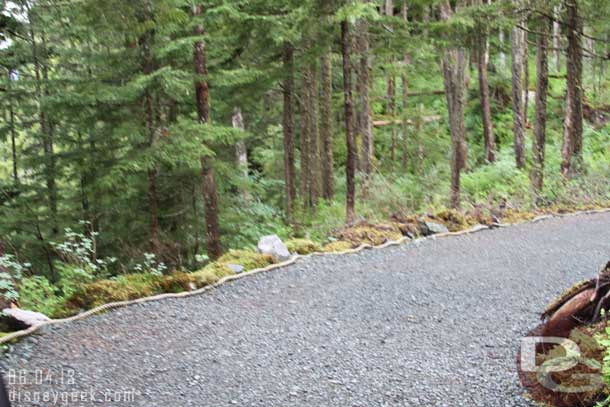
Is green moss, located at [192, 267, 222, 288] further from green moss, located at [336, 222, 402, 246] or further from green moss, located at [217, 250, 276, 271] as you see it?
green moss, located at [336, 222, 402, 246]

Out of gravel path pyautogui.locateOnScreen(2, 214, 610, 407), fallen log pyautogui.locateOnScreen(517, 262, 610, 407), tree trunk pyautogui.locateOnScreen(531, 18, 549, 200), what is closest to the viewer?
fallen log pyautogui.locateOnScreen(517, 262, 610, 407)

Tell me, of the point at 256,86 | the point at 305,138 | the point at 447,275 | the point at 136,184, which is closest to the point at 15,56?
the point at 136,184

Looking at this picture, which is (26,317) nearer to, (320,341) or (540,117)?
(320,341)

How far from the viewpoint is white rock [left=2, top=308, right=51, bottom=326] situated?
17.4 ft

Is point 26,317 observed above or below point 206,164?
below

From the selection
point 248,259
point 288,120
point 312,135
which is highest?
point 288,120

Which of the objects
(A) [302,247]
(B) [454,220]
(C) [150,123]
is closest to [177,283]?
(A) [302,247]

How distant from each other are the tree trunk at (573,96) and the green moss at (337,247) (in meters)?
8.11

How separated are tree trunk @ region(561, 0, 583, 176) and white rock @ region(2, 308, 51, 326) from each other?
13012 mm

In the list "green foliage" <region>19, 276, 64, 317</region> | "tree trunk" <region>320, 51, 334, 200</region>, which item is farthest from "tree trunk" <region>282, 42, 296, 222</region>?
"green foliage" <region>19, 276, 64, 317</region>

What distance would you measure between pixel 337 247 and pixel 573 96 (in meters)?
8.76

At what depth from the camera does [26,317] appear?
5.44 meters

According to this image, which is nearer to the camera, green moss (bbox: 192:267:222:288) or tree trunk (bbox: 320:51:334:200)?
green moss (bbox: 192:267:222:288)

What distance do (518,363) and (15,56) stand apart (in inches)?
457
